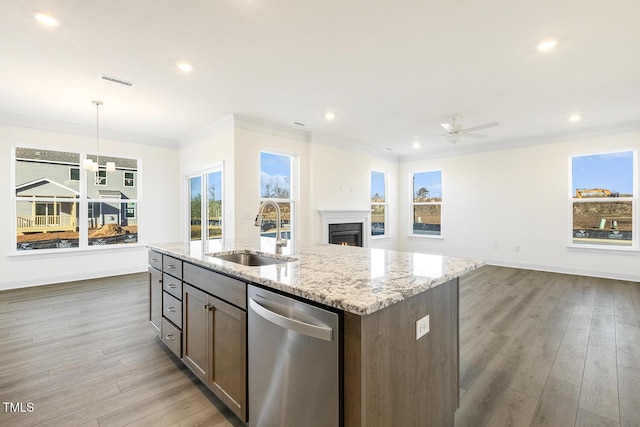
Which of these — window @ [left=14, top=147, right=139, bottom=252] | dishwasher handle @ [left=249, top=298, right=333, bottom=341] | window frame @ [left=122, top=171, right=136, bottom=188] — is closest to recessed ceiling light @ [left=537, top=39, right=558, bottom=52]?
dishwasher handle @ [left=249, top=298, right=333, bottom=341]

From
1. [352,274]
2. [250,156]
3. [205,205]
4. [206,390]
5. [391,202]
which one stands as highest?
[250,156]

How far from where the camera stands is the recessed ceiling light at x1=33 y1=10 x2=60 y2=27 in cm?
229

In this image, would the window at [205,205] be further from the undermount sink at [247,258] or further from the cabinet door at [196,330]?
the cabinet door at [196,330]

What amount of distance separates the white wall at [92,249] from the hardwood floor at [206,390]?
809mm

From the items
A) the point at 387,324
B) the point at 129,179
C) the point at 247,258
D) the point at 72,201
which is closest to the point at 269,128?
the point at 129,179

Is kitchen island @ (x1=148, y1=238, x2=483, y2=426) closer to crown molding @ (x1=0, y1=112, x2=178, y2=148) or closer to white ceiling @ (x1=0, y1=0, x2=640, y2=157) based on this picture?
white ceiling @ (x1=0, y1=0, x2=640, y2=157)

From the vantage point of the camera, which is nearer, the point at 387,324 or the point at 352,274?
the point at 387,324

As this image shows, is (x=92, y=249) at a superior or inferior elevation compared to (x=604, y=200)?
inferior

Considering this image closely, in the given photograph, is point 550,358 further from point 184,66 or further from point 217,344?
point 184,66

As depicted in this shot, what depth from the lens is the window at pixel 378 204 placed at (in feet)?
25.6

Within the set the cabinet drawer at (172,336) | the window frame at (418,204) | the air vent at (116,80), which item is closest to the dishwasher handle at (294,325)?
the cabinet drawer at (172,336)

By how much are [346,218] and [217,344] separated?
15.5ft

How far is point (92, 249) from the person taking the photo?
5.39 m

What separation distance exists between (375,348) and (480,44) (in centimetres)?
285
